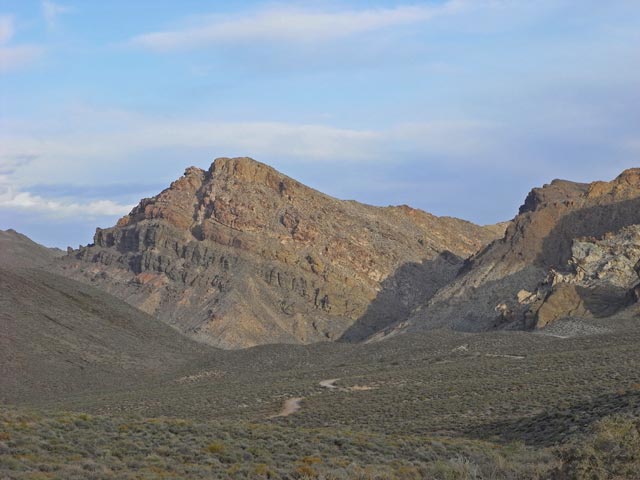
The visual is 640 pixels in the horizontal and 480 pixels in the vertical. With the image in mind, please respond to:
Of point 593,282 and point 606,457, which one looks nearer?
point 606,457

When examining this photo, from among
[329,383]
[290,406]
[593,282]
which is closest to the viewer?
[290,406]

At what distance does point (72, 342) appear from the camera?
82.3 metres

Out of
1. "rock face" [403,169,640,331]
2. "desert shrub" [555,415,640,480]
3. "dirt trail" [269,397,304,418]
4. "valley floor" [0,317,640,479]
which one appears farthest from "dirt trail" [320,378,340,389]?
"rock face" [403,169,640,331]

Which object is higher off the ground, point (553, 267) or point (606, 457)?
point (553, 267)

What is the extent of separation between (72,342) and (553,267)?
172 feet

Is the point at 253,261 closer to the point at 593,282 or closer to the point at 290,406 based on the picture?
the point at 593,282

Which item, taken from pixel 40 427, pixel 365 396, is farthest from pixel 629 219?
pixel 40 427

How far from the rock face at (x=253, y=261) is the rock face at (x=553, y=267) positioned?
17.9 meters

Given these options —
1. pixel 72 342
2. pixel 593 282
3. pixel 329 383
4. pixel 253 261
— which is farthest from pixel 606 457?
pixel 253 261

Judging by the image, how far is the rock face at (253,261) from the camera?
124 m

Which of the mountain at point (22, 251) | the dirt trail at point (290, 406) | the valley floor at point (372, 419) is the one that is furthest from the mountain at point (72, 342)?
the mountain at point (22, 251)

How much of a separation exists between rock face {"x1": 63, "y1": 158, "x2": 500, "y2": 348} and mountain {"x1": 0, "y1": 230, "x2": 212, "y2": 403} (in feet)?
57.9

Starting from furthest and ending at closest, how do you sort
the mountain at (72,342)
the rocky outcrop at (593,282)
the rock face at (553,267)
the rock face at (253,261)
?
the rock face at (253,261) < the rock face at (553,267) < the rocky outcrop at (593,282) < the mountain at (72,342)

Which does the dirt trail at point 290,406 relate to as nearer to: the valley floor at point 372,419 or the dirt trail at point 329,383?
the valley floor at point 372,419
